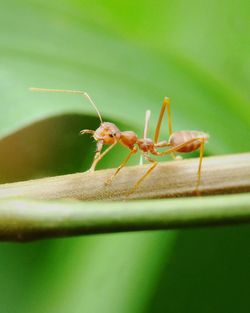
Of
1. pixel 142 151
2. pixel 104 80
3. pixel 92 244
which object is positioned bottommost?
pixel 92 244

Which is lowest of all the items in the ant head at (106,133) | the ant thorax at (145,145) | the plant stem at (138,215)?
the ant thorax at (145,145)

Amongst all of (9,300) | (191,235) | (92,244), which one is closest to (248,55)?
(191,235)

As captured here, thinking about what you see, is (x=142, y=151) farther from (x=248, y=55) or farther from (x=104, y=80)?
(x=248, y=55)

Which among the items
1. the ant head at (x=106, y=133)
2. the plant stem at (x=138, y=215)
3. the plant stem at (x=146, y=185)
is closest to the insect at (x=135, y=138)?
the ant head at (x=106, y=133)

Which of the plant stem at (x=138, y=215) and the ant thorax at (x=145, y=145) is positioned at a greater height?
the plant stem at (x=138, y=215)

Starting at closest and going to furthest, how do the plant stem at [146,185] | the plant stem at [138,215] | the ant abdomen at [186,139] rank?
1. the plant stem at [138,215]
2. the plant stem at [146,185]
3. the ant abdomen at [186,139]

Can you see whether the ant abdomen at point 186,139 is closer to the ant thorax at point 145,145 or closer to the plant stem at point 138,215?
the ant thorax at point 145,145
